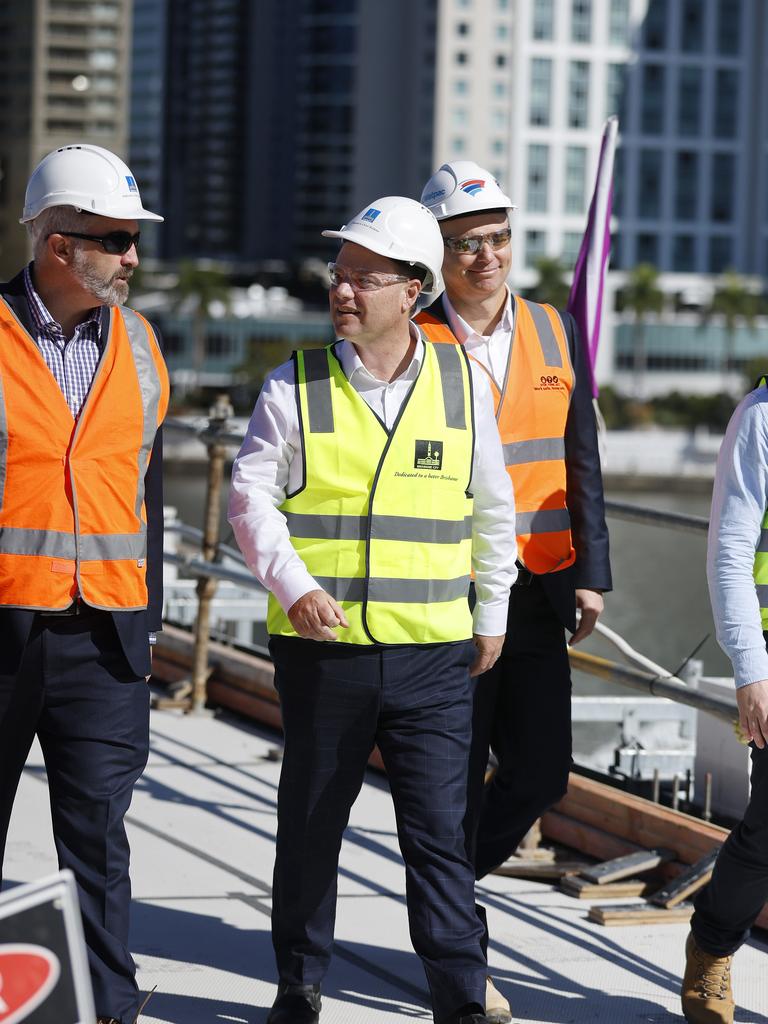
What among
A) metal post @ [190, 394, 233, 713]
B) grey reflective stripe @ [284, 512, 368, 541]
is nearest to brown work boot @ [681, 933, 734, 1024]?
grey reflective stripe @ [284, 512, 368, 541]

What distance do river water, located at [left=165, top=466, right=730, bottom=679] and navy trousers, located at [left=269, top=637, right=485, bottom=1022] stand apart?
2.06 m

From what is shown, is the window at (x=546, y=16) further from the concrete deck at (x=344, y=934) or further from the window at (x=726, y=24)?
the concrete deck at (x=344, y=934)

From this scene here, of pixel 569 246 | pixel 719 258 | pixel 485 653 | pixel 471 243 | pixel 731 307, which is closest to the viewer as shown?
pixel 485 653

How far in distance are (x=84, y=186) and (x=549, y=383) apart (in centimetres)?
129

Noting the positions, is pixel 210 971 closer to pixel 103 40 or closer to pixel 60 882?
pixel 60 882

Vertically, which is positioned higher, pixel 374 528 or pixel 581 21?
pixel 581 21

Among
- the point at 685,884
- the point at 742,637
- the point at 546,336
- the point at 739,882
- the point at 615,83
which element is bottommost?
the point at 685,884

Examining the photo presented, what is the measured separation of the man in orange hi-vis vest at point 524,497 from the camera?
13.7 feet

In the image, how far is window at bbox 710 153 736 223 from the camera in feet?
364

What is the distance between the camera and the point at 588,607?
4.33m

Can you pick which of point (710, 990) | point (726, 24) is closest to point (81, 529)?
point (710, 990)

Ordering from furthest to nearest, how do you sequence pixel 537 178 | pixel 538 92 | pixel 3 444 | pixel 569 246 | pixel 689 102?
pixel 689 102, pixel 538 92, pixel 537 178, pixel 569 246, pixel 3 444

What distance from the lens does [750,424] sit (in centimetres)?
379

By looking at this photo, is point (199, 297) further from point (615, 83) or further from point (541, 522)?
point (541, 522)
